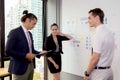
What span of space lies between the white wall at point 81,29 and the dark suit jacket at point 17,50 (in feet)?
4.11

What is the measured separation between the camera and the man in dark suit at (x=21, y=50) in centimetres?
235

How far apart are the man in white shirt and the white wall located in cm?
66

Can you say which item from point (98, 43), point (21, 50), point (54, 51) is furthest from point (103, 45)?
point (54, 51)

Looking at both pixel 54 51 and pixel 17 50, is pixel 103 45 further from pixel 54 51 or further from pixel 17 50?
pixel 54 51

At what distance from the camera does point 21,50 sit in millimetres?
2459

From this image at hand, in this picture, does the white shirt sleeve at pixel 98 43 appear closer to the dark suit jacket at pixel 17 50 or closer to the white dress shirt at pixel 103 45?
the white dress shirt at pixel 103 45

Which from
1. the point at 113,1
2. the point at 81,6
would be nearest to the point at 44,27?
the point at 81,6

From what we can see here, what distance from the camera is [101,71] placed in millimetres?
2209

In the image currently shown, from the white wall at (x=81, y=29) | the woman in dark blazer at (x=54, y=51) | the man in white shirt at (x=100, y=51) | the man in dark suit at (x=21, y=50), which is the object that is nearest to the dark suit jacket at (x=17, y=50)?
the man in dark suit at (x=21, y=50)

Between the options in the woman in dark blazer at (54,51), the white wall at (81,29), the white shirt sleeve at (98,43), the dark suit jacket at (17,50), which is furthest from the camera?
the woman in dark blazer at (54,51)

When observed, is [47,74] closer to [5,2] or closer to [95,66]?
[5,2]

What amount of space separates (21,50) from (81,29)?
1363 millimetres

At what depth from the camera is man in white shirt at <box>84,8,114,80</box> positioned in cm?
213

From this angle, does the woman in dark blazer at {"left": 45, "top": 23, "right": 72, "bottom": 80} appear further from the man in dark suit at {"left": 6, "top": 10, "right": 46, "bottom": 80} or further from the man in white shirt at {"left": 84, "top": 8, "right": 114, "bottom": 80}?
the man in white shirt at {"left": 84, "top": 8, "right": 114, "bottom": 80}
